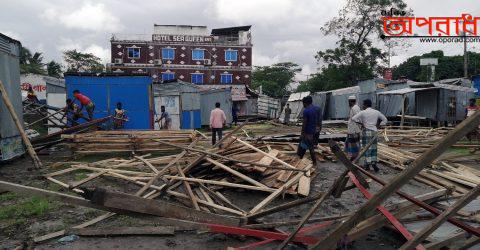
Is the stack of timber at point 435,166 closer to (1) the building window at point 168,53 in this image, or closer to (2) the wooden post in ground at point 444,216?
(2) the wooden post in ground at point 444,216

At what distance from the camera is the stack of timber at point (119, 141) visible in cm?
1047

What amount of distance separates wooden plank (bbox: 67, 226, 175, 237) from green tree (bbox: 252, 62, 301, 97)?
57098mm

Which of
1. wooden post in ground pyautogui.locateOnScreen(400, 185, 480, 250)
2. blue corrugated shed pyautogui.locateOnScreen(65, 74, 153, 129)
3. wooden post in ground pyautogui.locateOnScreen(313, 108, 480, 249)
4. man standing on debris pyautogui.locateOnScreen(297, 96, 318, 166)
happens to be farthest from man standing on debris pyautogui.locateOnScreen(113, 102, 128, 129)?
wooden post in ground pyautogui.locateOnScreen(400, 185, 480, 250)

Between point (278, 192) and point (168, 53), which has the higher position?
point (168, 53)

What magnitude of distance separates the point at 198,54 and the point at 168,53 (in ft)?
11.7

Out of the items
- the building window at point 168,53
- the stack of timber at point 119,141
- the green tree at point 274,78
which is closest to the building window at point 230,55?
the building window at point 168,53

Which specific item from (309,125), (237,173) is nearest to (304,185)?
(237,173)

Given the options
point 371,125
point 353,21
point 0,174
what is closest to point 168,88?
point 0,174

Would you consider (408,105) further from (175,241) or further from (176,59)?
(176,59)

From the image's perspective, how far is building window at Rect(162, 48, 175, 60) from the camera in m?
44.5

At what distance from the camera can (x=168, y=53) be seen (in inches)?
1756

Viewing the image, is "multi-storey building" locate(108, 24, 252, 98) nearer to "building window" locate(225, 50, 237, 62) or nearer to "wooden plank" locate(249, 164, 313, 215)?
"building window" locate(225, 50, 237, 62)

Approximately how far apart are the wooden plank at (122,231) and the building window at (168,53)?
41302 mm

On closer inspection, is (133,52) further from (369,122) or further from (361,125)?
(369,122)
